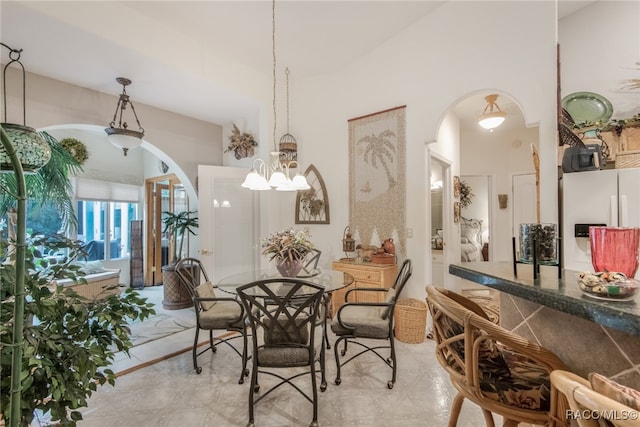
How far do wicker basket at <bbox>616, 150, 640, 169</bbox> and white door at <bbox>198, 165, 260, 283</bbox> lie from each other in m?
3.91

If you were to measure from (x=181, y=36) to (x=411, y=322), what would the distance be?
392 centimetres

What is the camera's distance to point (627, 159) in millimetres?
2305

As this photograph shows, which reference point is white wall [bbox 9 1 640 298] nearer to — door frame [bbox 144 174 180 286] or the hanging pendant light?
the hanging pendant light

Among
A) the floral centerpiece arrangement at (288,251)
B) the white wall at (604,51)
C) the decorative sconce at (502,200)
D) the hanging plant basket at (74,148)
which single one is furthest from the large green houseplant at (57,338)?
the decorative sconce at (502,200)

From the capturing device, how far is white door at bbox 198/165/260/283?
3.96 metres

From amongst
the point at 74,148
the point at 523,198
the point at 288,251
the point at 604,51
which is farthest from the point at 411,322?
the point at 74,148

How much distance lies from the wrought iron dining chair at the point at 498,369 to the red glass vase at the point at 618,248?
0.44 m

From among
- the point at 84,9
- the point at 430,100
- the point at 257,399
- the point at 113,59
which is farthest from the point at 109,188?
the point at 430,100

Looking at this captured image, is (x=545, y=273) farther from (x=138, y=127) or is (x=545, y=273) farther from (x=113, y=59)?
(x=138, y=127)

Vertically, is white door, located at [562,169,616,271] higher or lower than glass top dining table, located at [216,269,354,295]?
higher

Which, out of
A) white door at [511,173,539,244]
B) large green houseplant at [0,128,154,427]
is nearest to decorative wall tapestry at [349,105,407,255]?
large green houseplant at [0,128,154,427]

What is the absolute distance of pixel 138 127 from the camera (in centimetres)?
388

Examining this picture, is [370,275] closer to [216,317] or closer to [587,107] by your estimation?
[216,317]

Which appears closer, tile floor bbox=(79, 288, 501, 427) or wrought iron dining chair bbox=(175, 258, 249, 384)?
tile floor bbox=(79, 288, 501, 427)
